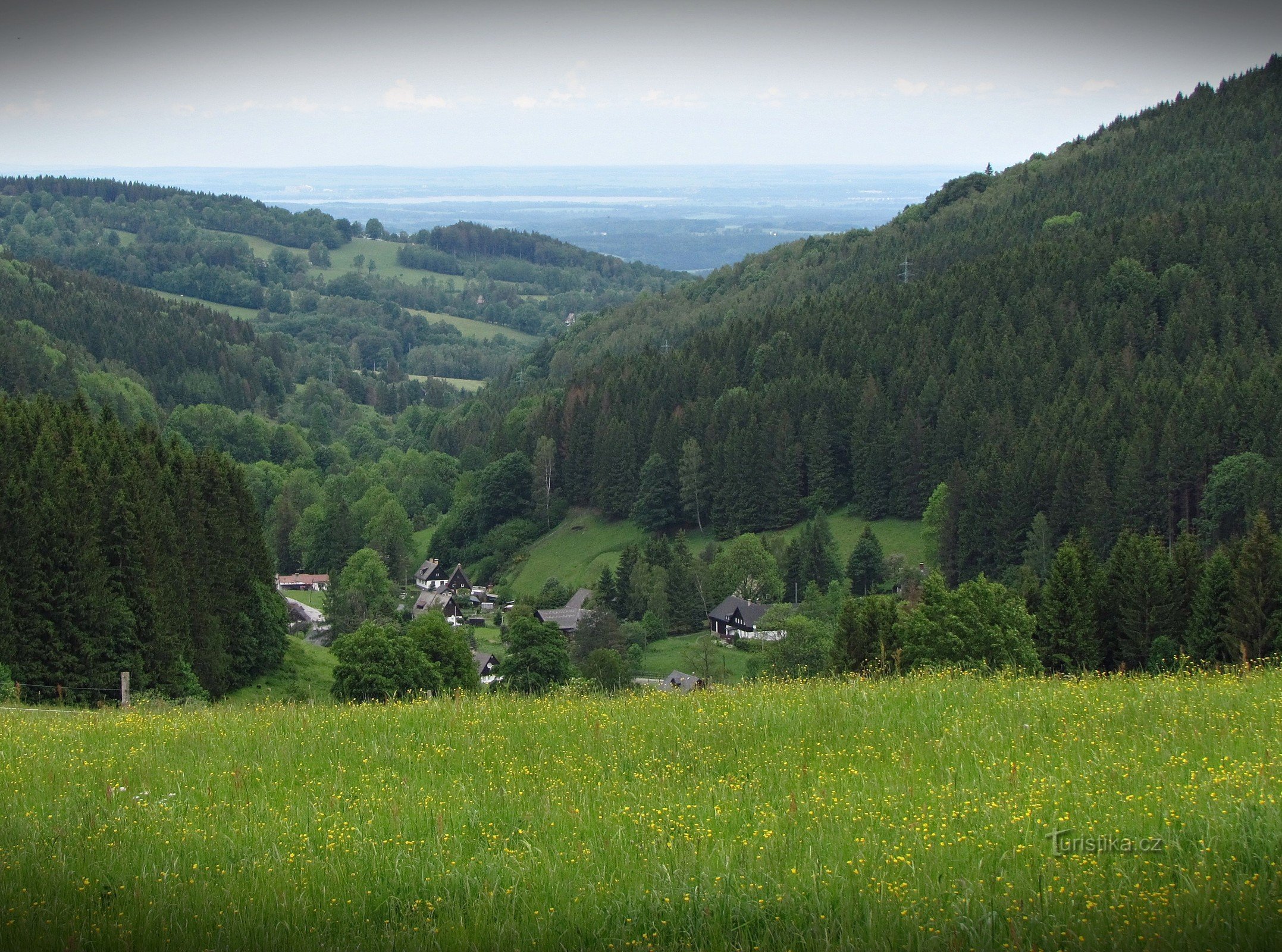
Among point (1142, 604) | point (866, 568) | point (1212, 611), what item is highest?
point (1212, 611)

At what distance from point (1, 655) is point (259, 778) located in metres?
24.8

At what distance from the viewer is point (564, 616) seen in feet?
244

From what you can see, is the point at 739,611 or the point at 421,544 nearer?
the point at 739,611

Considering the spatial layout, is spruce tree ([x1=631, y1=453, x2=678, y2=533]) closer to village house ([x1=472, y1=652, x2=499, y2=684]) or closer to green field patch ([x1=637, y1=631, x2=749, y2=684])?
green field patch ([x1=637, y1=631, x2=749, y2=684])

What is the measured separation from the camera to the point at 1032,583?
143 ft

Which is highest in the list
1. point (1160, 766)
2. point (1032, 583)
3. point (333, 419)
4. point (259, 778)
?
point (1160, 766)

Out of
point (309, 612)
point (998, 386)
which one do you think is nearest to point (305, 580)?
point (309, 612)

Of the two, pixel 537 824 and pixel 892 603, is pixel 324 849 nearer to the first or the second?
pixel 537 824

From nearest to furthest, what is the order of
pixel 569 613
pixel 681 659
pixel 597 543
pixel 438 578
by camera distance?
1. pixel 681 659
2. pixel 569 613
3. pixel 597 543
4. pixel 438 578

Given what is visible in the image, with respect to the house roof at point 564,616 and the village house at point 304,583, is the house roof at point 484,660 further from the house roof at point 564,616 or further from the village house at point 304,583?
the village house at point 304,583

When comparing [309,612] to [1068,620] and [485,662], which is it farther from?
[1068,620]

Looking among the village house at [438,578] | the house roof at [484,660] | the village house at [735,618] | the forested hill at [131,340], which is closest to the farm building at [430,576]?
the village house at [438,578]

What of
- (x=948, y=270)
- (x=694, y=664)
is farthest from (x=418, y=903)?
(x=948, y=270)

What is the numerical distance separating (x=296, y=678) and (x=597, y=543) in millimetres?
52265
